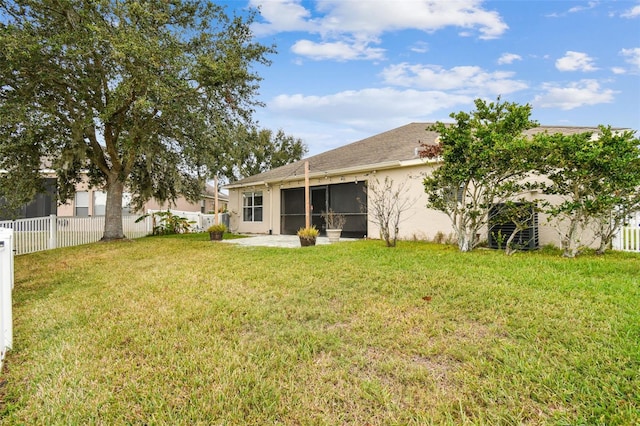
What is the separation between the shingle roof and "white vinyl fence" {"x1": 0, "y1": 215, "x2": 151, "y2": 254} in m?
6.17

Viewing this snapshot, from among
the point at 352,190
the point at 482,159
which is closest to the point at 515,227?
the point at 482,159

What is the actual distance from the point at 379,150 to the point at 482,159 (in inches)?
244

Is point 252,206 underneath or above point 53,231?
above

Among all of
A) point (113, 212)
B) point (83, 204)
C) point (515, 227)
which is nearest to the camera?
point (515, 227)

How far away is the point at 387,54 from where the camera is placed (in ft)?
38.0

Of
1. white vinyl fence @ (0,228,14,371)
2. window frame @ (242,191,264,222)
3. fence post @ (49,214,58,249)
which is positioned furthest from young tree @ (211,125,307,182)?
white vinyl fence @ (0,228,14,371)

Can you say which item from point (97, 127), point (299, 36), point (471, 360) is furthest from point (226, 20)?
point (471, 360)

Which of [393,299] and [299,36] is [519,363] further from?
[299,36]

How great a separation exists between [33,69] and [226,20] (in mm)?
5831

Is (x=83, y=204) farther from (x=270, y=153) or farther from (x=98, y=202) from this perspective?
(x=270, y=153)

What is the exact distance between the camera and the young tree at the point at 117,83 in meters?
9.01

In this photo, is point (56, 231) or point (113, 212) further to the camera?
point (113, 212)

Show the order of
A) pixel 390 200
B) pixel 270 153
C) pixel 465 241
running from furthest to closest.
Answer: pixel 270 153 < pixel 390 200 < pixel 465 241

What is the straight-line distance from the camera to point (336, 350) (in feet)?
9.39
